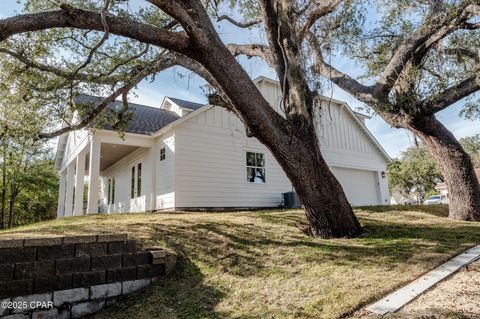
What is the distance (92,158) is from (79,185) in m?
2.48

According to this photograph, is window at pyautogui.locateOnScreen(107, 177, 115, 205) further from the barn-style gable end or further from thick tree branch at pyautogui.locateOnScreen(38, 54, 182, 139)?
thick tree branch at pyautogui.locateOnScreen(38, 54, 182, 139)

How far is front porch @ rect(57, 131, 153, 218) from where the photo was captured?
448 inches

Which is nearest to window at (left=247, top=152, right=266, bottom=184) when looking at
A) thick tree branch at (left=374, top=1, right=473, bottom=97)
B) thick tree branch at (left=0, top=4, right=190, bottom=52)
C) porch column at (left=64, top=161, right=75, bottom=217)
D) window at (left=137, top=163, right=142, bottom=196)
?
window at (left=137, top=163, right=142, bottom=196)

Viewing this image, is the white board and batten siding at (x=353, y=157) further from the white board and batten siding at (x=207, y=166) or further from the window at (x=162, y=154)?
the window at (x=162, y=154)

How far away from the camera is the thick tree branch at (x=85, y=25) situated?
12.5 feet

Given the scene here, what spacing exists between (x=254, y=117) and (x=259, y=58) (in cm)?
300

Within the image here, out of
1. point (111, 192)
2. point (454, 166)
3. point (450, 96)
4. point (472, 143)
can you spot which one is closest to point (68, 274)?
point (450, 96)

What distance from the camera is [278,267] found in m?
4.04

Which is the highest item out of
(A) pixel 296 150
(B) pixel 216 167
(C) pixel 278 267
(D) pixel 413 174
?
(D) pixel 413 174

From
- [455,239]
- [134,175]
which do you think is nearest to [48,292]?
[455,239]

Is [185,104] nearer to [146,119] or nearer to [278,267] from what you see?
[146,119]

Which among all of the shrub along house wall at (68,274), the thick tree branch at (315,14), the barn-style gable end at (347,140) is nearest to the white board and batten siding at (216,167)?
the barn-style gable end at (347,140)

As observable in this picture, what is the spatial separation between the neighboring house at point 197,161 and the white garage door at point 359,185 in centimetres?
5

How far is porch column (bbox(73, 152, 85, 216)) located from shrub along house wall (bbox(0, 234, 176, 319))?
9737mm
